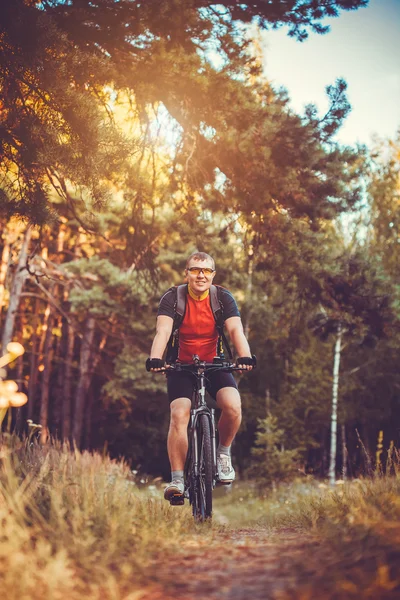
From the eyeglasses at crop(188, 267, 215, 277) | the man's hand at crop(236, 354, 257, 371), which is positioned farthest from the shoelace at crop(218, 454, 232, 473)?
the eyeglasses at crop(188, 267, 215, 277)

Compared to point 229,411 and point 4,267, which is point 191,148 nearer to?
point 229,411

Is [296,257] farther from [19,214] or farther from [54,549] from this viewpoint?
[54,549]

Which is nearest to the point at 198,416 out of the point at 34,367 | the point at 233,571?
the point at 233,571

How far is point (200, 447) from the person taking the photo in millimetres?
5012

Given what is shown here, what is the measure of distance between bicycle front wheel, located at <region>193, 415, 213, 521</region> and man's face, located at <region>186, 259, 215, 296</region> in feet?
3.47

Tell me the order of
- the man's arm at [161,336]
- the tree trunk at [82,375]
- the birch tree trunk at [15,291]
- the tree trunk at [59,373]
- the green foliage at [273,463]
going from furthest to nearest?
the tree trunk at [59,373], the tree trunk at [82,375], the green foliage at [273,463], the birch tree trunk at [15,291], the man's arm at [161,336]

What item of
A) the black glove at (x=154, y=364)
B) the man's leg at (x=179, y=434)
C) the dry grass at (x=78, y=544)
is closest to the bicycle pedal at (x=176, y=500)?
the man's leg at (x=179, y=434)

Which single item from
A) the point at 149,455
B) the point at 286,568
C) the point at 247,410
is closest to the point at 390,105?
the point at 286,568

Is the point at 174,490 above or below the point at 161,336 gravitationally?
below

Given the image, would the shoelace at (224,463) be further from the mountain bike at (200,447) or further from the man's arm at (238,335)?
the man's arm at (238,335)

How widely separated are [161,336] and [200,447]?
957 millimetres

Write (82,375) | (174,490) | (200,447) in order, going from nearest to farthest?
(174,490)
(200,447)
(82,375)

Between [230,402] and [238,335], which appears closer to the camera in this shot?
[230,402]

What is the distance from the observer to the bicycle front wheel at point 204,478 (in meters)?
4.76
